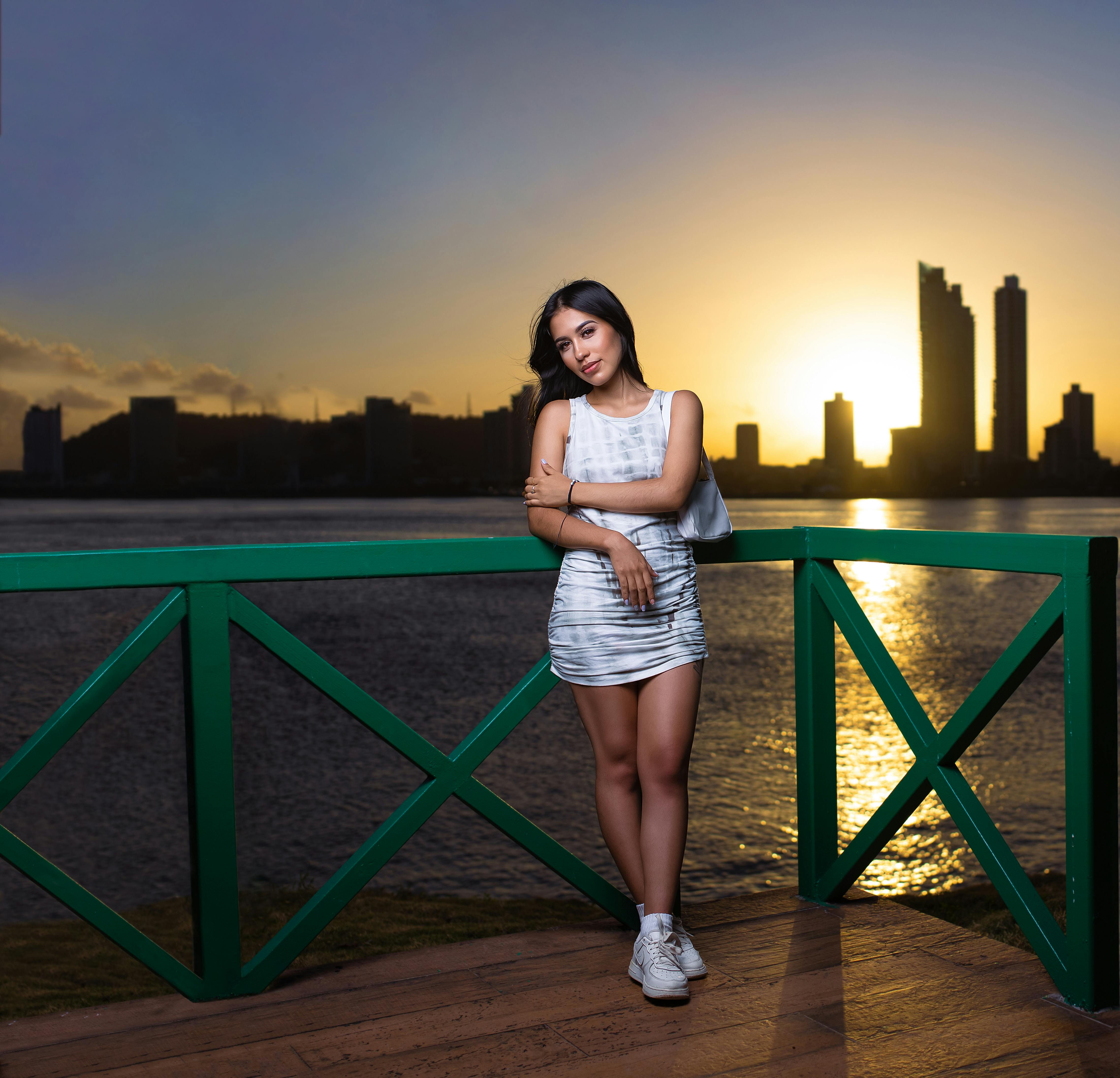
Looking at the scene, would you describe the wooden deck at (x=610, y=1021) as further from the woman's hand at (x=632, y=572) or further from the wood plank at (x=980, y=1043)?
the woman's hand at (x=632, y=572)

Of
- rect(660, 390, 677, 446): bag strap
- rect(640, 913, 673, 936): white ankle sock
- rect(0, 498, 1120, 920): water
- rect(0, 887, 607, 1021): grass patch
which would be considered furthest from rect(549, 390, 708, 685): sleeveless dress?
rect(0, 498, 1120, 920): water

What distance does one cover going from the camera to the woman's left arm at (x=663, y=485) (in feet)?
7.16

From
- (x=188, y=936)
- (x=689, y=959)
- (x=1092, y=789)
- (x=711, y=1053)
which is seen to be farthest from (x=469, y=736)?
(x=188, y=936)

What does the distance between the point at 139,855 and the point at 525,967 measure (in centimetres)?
1174

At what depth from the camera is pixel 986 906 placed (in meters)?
6.39

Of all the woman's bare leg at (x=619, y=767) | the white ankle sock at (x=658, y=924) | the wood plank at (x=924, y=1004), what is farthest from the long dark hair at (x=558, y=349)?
the wood plank at (x=924, y=1004)

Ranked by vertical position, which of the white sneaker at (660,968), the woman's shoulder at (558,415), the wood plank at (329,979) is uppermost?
the woman's shoulder at (558,415)

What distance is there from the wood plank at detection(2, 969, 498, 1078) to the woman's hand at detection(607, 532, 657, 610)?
926mm

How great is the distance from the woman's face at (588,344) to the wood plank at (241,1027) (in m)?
1.42

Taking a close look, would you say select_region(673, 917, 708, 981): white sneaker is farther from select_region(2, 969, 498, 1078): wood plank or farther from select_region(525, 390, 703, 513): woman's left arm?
select_region(525, 390, 703, 513): woman's left arm

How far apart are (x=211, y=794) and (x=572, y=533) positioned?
992 mm

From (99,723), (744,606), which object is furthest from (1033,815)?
(744,606)

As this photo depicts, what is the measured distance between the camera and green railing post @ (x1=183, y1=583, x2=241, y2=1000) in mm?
2125

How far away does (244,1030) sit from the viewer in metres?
1.99
